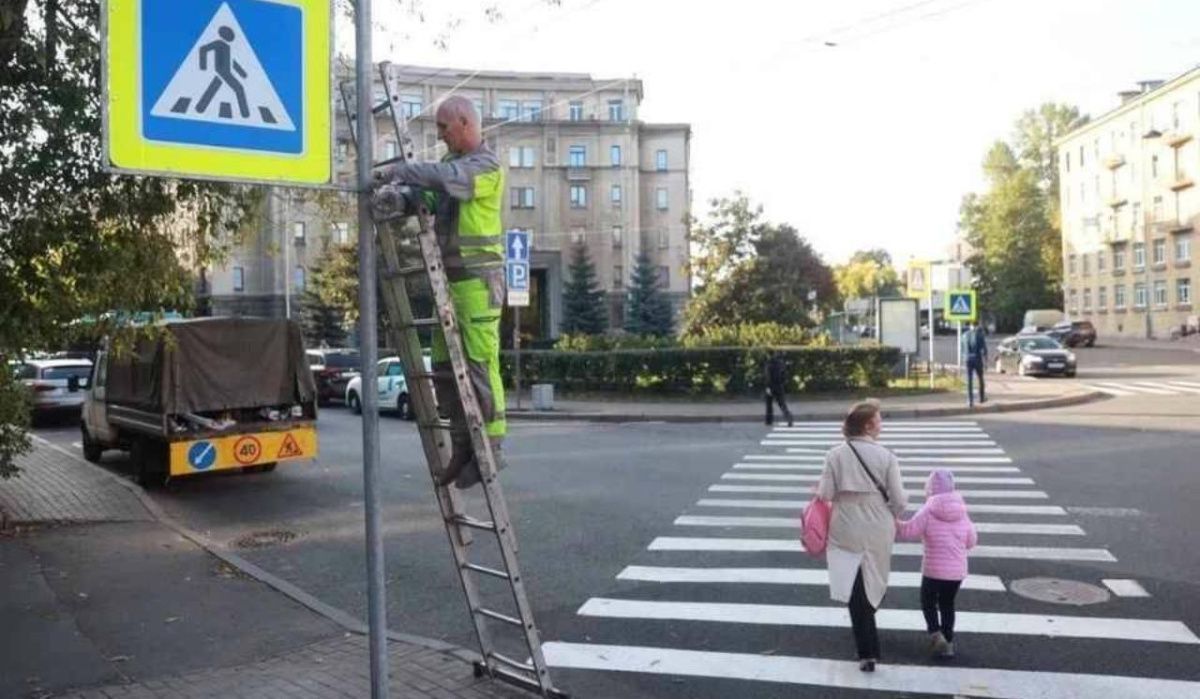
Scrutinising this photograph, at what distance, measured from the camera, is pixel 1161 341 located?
211 feet

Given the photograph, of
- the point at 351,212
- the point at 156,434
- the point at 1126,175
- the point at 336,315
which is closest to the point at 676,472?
the point at 351,212

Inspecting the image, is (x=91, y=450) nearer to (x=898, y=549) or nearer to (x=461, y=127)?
(x=898, y=549)

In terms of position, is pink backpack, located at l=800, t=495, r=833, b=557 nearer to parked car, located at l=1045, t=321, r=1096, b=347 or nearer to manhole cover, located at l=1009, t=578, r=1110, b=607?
manhole cover, located at l=1009, t=578, r=1110, b=607

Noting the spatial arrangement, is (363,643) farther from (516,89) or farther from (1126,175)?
(1126,175)

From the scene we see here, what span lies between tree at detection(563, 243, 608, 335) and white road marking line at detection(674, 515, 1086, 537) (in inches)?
2206

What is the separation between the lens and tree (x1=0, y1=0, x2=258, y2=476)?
739cm

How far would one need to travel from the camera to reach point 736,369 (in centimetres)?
2675

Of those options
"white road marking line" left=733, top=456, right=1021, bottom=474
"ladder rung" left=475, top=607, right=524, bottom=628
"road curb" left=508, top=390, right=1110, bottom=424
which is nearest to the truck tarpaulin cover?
"white road marking line" left=733, top=456, right=1021, bottom=474

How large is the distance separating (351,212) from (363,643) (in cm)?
523

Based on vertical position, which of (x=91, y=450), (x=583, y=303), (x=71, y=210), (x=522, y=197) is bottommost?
(x=91, y=450)

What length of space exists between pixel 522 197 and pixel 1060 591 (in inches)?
2732

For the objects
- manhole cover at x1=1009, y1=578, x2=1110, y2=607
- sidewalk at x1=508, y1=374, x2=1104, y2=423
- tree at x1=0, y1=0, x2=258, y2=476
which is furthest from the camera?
sidewalk at x1=508, y1=374, x2=1104, y2=423

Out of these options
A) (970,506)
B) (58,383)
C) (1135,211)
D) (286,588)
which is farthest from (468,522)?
(1135,211)

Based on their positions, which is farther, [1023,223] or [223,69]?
[1023,223]
